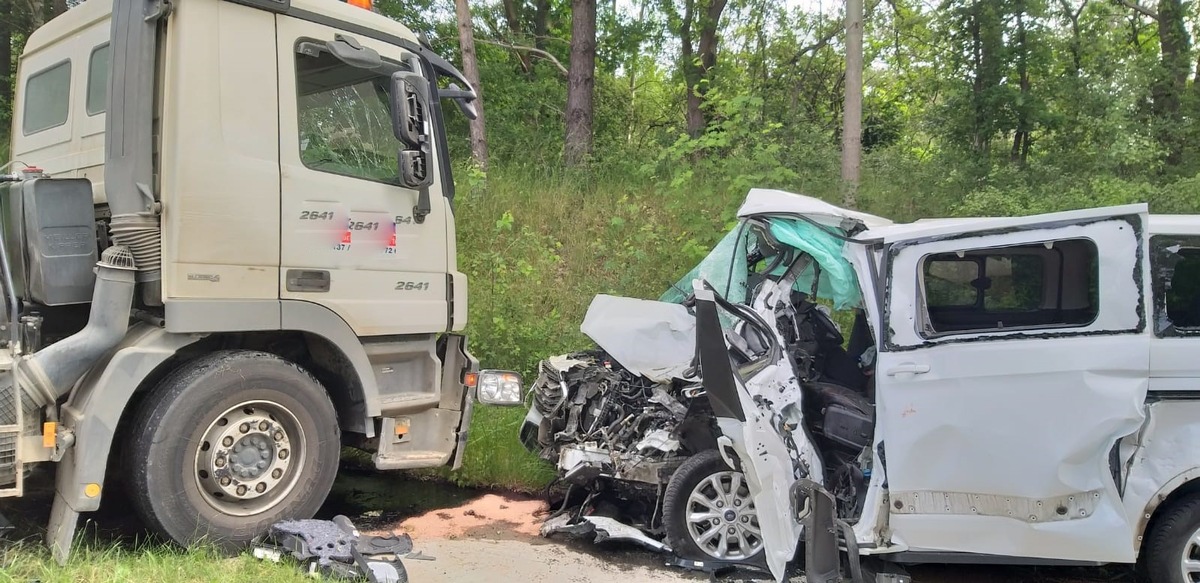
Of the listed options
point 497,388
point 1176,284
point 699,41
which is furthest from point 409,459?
point 699,41

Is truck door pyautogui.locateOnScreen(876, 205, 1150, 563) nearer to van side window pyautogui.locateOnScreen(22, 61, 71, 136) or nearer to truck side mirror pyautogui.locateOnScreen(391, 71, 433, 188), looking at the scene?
truck side mirror pyautogui.locateOnScreen(391, 71, 433, 188)

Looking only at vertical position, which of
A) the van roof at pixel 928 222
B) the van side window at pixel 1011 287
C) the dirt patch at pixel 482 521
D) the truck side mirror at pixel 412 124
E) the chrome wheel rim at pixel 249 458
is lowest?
the dirt patch at pixel 482 521

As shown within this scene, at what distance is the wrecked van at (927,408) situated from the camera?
11.9 feet

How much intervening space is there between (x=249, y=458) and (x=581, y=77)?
9978mm

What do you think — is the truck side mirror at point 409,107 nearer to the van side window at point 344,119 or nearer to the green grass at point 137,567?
the van side window at point 344,119

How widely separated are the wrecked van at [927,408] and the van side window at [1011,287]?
2 cm

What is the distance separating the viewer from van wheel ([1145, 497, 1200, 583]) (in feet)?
12.1

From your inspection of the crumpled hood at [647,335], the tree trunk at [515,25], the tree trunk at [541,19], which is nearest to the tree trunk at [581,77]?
the tree trunk at [515,25]

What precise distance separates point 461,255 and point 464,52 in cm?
414

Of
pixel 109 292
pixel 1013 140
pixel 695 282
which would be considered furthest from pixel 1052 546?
pixel 1013 140

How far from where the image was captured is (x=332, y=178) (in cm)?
441

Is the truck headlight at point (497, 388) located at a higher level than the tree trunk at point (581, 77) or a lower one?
lower

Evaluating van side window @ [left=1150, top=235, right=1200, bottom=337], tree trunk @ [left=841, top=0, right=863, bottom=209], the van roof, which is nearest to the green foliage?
the van roof

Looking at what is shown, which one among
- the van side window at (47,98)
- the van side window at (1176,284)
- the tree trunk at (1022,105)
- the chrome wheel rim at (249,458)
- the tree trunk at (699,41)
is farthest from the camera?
the tree trunk at (699,41)
